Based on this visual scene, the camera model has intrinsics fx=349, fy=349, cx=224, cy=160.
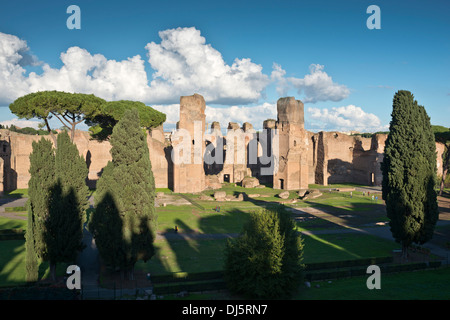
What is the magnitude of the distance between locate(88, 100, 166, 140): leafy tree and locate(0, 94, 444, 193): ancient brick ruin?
2.17m

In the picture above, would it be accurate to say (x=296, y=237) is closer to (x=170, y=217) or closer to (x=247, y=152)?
(x=170, y=217)

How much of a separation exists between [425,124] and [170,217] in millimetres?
17488

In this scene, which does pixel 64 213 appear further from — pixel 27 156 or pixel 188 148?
pixel 27 156

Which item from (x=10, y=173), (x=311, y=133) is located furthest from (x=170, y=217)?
(x=311, y=133)

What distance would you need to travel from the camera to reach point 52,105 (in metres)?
31.1

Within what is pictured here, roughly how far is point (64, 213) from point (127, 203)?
2495 millimetres

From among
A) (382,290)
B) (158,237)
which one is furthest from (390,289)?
(158,237)

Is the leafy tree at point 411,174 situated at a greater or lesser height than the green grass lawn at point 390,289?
greater

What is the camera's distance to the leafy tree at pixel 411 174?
16.8 meters

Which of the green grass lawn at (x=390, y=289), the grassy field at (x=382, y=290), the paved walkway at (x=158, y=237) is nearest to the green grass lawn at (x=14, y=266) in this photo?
the paved walkway at (x=158, y=237)

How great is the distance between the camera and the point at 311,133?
50.6m

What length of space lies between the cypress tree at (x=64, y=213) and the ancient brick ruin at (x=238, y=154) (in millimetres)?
24237

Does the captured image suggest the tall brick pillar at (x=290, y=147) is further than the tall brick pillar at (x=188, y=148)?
Yes

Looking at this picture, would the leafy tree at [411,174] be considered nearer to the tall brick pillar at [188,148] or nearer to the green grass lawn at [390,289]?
the green grass lawn at [390,289]
